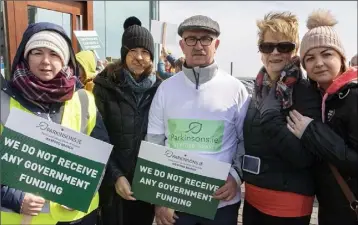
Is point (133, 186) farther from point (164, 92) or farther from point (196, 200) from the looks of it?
point (164, 92)

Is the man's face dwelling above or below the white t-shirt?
above

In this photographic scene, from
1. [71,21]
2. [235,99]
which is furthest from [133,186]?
[71,21]

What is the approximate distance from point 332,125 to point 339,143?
106 millimetres

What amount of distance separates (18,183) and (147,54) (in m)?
1.23

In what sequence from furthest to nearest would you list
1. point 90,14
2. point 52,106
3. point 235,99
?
1. point 90,14
2. point 235,99
3. point 52,106

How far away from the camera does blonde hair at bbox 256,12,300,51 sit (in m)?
2.08

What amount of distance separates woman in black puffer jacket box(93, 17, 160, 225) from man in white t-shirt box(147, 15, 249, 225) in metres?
0.16

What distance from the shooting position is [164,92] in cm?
224

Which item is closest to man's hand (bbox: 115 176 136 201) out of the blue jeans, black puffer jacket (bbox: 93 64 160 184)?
black puffer jacket (bbox: 93 64 160 184)

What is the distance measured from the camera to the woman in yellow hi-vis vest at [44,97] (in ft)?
5.57

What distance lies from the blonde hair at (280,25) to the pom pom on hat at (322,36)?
0.11m

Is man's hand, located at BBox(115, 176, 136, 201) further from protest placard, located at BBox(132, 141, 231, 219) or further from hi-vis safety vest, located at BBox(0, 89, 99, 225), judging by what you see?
hi-vis safety vest, located at BBox(0, 89, 99, 225)

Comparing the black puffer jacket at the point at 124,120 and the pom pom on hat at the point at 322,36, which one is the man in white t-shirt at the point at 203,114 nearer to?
the black puffer jacket at the point at 124,120

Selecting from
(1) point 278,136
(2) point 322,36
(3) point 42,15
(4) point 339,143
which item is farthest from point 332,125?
(3) point 42,15
